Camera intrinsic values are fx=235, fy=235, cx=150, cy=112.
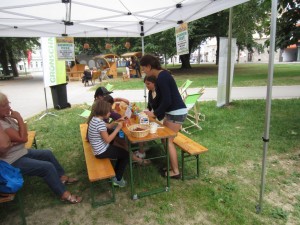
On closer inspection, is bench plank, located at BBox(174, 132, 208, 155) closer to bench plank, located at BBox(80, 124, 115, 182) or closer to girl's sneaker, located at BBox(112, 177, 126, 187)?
girl's sneaker, located at BBox(112, 177, 126, 187)

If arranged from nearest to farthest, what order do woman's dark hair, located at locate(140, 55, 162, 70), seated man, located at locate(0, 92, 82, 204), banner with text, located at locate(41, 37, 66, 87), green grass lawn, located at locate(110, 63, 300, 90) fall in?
seated man, located at locate(0, 92, 82, 204) → woman's dark hair, located at locate(140, 55, 162, 70) → banner with text, located at locate(41, 37, 66, 87) → green grass lawn, located at locate(110, 63, 300, 90)

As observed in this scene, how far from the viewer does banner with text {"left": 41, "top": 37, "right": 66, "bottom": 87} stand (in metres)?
7.03

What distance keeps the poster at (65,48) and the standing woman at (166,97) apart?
106 inches

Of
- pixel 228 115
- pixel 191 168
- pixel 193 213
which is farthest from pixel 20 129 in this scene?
pixel 228 115

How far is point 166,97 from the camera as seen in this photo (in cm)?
302

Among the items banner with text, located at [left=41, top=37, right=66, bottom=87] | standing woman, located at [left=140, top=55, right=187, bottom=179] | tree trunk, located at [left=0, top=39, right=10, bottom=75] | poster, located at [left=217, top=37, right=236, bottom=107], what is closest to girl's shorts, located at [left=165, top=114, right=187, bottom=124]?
standing woman, located at [left=140, top=55, right=187, bottom=179]

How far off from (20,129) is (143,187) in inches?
68.4

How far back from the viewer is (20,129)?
9.02 ft

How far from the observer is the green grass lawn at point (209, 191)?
268 cm

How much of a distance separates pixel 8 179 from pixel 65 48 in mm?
3577

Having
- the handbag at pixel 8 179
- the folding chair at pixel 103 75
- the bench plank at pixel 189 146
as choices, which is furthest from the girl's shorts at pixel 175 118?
the folding chair at pixel 103 75

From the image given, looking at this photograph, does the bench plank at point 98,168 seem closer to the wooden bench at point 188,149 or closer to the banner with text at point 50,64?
the wooden bench at point 188,149

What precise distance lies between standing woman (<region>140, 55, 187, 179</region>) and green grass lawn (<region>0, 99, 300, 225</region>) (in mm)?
625

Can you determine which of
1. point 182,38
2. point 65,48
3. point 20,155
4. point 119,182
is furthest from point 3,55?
point 119,182
